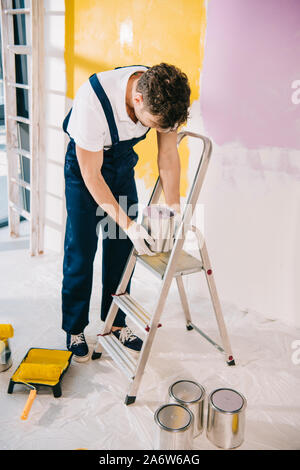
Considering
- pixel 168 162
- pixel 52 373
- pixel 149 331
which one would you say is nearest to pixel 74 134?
pixel 168 162

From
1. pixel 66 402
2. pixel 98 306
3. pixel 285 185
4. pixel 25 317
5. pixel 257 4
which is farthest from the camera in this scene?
pixel 98 306

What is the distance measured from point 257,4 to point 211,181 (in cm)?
89

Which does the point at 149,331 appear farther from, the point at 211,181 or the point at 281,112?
the point at 281,112

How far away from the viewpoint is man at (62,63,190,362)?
4.77 ft

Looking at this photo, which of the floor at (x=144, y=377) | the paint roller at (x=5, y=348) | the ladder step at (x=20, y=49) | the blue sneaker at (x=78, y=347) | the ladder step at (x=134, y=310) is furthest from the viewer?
the ladder step at (x=20, y=49)

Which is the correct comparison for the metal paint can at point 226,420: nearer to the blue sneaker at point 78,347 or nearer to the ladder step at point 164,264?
the ladder step at point 164,264

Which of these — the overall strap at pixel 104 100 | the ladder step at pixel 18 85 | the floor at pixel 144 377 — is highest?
the overall strap at pixel 104 100

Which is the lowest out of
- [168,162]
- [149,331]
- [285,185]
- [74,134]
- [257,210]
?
[149,331]

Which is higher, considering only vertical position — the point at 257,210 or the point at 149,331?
the point at 257,210

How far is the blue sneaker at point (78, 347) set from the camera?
207 centimetres

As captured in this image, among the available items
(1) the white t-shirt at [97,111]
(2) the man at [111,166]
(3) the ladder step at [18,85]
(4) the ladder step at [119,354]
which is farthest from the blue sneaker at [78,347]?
(3) the ladder step at [18,85]

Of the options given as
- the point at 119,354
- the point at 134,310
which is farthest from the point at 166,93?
the point at 119,354

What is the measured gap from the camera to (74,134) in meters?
1.65

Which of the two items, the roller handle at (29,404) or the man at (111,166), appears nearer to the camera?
the man at (111,166)
